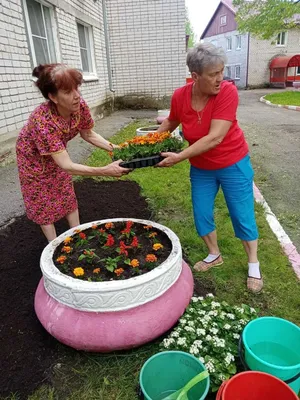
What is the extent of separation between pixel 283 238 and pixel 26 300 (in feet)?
8.12

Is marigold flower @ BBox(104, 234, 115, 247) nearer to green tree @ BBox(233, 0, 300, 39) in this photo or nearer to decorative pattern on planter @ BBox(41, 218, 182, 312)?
decorative pattern on planter @ BBox(41, 218, 182, 312)

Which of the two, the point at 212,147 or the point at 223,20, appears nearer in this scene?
the point at 212,147

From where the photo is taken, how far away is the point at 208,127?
7.80 feet

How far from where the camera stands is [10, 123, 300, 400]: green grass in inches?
74.7

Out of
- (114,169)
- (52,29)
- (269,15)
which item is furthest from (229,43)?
(114,169)

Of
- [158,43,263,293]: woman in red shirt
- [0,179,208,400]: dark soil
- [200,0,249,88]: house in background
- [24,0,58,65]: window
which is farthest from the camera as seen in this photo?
[200,0,249,88]: house in background

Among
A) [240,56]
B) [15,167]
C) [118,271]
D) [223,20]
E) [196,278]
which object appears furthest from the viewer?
[223,20]

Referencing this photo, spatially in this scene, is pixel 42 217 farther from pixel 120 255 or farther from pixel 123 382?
pixel 123 382

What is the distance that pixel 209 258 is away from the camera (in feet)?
9.76

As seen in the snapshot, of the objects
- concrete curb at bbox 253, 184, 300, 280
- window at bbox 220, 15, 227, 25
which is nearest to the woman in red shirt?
concrete curb at bbox 253, 184, 300, 280

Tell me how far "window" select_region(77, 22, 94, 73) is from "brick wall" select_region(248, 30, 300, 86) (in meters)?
20.6

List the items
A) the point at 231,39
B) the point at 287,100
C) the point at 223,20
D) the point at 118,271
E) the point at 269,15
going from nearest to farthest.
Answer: the point at 118,271
the point at 287,100
the point at 269,15
the point at 231,39
the point at 223,20

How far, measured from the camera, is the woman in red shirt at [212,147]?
220 cm

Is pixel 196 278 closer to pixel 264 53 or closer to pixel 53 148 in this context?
pixel 53 148
